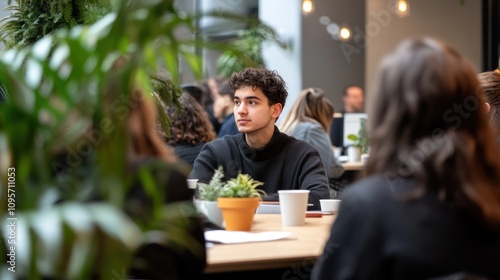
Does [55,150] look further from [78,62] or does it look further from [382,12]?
[382,12]

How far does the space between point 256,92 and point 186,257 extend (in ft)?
6.97

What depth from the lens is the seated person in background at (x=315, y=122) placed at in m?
6.27

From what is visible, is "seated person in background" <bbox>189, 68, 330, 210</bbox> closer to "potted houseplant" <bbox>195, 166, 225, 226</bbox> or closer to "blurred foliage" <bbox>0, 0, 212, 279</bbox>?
"potted houseplant" <bbox>195, 166, 225, 226</bbox>

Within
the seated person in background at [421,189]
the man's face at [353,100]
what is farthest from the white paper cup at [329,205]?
the man's face at [353,100]

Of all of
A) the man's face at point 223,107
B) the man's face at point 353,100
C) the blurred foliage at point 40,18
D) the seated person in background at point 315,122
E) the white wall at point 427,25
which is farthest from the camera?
the white wall at point 427,25

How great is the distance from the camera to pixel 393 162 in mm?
1892

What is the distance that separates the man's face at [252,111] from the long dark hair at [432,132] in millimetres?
2217

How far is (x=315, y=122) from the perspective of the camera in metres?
6.40

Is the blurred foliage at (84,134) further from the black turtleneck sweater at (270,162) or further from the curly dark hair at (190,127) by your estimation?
the curly dark hair at (190,127)

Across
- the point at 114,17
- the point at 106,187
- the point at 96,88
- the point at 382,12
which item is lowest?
the point at 106,187

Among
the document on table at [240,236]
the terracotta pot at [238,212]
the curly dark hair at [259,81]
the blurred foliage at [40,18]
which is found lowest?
the document on table at [240,236]

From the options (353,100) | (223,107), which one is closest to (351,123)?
(223,107)

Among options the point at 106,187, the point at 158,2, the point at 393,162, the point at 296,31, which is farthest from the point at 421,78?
the point at 296,31

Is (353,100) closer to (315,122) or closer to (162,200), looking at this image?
(315,122)
